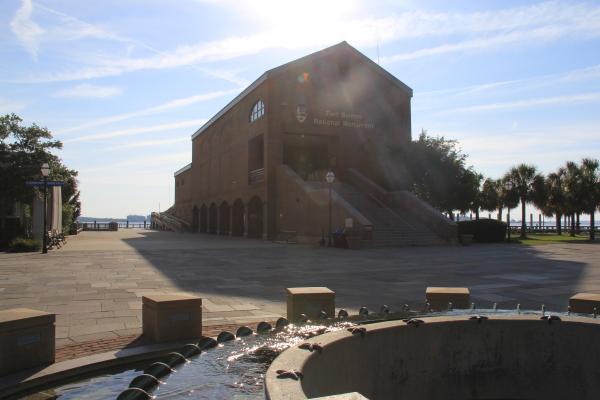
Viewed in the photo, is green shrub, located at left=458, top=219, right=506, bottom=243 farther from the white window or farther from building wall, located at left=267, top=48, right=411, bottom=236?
the white window

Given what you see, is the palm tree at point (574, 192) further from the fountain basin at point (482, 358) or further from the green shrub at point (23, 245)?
the fountain basin at point (482, 358)

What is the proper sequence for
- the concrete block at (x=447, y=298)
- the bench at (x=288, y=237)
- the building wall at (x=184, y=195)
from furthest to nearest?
the building wall at (x=184, y=195) → the bench at (x=288, y=237) → the concrete block at (x=447, y=298)

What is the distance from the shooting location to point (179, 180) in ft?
246

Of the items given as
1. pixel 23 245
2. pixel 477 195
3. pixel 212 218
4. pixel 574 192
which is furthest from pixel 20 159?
pixel 574 192

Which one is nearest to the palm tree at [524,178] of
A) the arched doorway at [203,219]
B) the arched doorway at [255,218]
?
the arched doorway at [255,218]

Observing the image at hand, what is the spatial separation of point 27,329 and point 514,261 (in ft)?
57.6

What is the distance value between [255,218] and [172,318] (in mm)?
35135

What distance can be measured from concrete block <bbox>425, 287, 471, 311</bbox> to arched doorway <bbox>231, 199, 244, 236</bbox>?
37163mm

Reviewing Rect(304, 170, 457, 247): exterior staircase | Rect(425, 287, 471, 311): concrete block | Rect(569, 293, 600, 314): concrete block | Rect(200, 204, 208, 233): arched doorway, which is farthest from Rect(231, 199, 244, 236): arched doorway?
Rect(569, 293, 600, 314): concrete block

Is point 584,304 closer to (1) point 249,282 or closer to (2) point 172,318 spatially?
(2) point 172,318

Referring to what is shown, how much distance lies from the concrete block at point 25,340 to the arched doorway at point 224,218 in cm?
4371

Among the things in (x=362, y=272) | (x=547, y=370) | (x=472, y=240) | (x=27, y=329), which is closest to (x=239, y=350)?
(x=27, y=329)

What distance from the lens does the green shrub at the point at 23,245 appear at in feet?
79.5

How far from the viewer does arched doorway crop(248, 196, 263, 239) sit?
133ft
